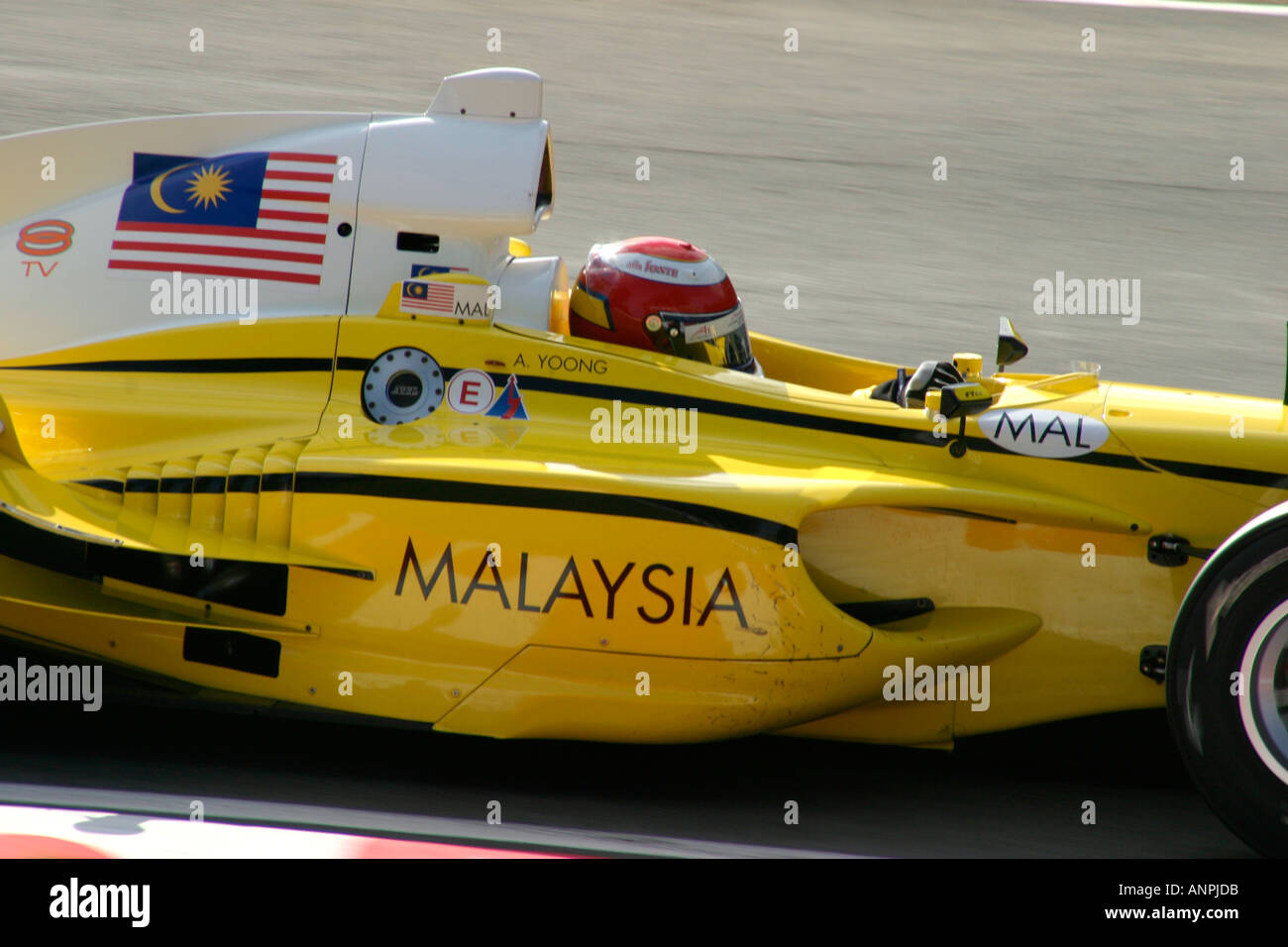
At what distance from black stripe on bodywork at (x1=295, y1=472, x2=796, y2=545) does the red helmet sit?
0.68 meters

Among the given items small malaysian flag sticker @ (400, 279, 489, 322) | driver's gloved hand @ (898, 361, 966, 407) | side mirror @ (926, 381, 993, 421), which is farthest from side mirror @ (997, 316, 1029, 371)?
small malaysian flag sticker @ (400, 279, 489, 322)

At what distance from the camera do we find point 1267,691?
318cm

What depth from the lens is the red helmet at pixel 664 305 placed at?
3.99 metres

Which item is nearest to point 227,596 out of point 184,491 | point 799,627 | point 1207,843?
point 184,491

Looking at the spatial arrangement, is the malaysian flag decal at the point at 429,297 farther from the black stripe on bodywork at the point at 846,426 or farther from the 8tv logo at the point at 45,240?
the 8tv logo at the point at 45,240

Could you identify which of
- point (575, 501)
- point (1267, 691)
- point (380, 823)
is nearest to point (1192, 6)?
point (1267, 691)

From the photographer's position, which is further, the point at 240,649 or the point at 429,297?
the point at 429,297

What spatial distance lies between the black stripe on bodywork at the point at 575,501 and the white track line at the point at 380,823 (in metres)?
0.73

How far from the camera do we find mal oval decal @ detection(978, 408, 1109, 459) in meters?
3.68

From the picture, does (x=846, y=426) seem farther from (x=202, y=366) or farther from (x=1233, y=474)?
(x=202, y=366)

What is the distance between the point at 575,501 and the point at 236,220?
4.65 feet

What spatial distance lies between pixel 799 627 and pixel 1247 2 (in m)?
10.1

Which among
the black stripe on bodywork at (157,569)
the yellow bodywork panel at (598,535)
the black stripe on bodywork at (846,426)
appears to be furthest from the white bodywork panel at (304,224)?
the black stripe on bodywork at (157,569)
